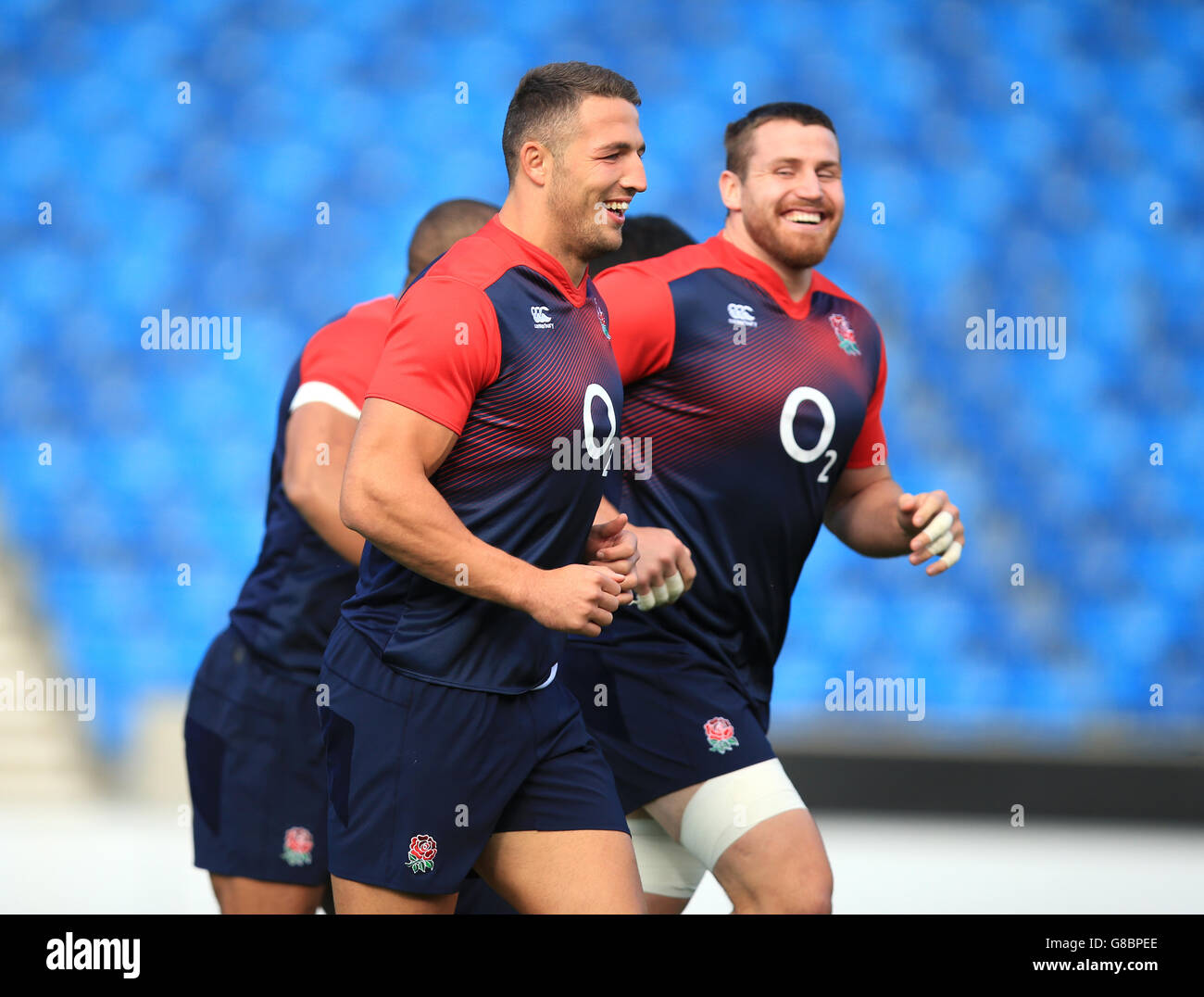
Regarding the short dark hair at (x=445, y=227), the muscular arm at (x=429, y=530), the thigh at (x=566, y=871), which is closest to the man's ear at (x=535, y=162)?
the muscular arm at (x=429, y=530)

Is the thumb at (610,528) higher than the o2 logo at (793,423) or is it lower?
lower

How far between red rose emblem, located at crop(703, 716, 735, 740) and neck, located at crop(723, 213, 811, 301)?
1.06 meters

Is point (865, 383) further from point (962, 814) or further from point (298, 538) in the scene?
point (962, 814)

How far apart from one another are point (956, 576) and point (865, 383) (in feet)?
12.1

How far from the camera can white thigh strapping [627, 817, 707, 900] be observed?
11.8ft

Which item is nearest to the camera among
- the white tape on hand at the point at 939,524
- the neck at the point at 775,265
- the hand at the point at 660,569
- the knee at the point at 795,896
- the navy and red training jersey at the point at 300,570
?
the hand at the point at 660,569

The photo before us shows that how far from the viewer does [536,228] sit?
2.77 metres

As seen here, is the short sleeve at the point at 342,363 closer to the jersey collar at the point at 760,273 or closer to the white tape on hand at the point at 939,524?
the jersey collar at the point at 760,273

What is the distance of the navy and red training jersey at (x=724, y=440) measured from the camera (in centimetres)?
345

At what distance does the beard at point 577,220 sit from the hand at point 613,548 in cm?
52

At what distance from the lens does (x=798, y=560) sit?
3.59m

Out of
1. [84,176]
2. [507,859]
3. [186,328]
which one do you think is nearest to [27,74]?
[84,176]

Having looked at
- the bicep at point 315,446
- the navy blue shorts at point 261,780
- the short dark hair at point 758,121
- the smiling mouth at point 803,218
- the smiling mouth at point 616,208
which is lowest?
the navy blue shorts at point 261,780

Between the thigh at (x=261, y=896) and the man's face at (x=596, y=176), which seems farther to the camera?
the thigh at (x=261, y=896)
